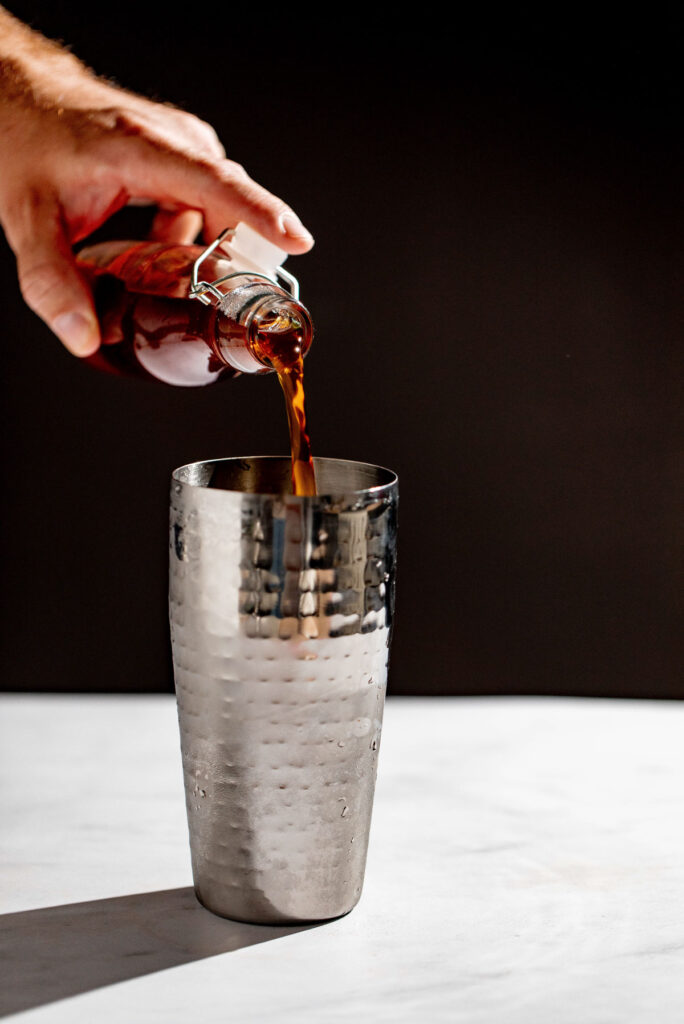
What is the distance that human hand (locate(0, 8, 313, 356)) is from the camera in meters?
1.18

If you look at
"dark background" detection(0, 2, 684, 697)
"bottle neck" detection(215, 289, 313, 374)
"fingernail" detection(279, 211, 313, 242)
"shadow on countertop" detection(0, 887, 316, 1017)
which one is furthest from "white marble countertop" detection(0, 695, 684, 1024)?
"fingernail" detection(279, 211, 313, 242)

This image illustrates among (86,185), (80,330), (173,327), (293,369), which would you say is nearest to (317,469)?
(293,369)

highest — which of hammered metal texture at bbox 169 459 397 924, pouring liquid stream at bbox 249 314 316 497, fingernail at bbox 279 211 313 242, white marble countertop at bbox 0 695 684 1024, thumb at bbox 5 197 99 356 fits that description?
fingernail at bbox 279 211 313 242

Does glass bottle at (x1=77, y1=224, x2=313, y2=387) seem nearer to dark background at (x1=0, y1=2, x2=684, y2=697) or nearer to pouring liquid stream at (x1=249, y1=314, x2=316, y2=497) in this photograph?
pouring liquid stream at (x1=249, y1=314, x2=316, y2=497)

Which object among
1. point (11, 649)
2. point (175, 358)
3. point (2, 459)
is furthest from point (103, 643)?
point (175, 358)

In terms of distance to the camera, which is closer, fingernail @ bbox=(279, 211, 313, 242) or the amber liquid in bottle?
the amber liquid in bottle

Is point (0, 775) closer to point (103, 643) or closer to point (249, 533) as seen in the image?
point (103, 643)

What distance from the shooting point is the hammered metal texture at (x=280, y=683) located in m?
0.88

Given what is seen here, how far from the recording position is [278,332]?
39.5 inches

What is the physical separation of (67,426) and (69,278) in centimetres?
27

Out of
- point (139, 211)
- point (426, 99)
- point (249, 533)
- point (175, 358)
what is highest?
point (426, 99)

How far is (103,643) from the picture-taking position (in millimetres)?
1511

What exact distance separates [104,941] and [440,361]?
2.55 ft

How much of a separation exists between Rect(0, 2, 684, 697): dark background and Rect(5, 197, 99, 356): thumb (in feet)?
0.50
